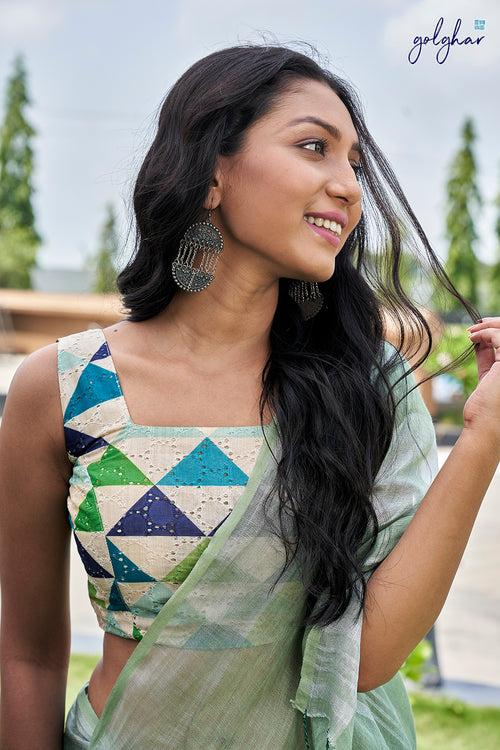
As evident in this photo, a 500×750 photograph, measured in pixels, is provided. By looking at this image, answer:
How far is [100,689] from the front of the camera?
4.78ft

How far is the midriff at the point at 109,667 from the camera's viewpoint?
1423 millimetres

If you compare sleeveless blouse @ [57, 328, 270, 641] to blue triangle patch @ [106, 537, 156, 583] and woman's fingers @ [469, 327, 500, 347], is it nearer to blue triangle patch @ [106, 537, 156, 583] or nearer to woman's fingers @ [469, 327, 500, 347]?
blue triangle patch @ [106, 537, 156, 583]

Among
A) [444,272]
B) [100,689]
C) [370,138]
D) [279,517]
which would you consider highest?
[370,138]

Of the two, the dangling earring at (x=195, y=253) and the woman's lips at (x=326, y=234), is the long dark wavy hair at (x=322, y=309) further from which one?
the woman's lips at (x=326, y=234)

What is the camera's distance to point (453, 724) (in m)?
3.58

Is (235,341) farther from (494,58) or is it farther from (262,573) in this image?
(494,58)

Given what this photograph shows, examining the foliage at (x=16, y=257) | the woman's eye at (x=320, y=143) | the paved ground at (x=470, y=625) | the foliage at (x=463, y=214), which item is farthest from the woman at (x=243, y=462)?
the foliage at (x=16, y=257)

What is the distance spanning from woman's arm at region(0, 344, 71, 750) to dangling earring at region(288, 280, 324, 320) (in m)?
0.37

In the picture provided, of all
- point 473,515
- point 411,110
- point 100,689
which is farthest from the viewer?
point 411,110

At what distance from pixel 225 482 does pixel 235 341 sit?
23 centimetres

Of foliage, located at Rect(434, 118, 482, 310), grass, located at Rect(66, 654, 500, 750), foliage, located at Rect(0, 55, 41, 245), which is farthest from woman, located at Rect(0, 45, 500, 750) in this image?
foliage, located at Rect(0, 55, 41, 245)

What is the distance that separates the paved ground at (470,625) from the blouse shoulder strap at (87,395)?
109 inches

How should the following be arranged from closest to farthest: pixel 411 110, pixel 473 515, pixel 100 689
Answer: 1. pixel 473 515
2. pixel 100 689
3. pixel 411 110

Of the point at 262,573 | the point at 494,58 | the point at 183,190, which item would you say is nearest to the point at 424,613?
the point at 262,573
